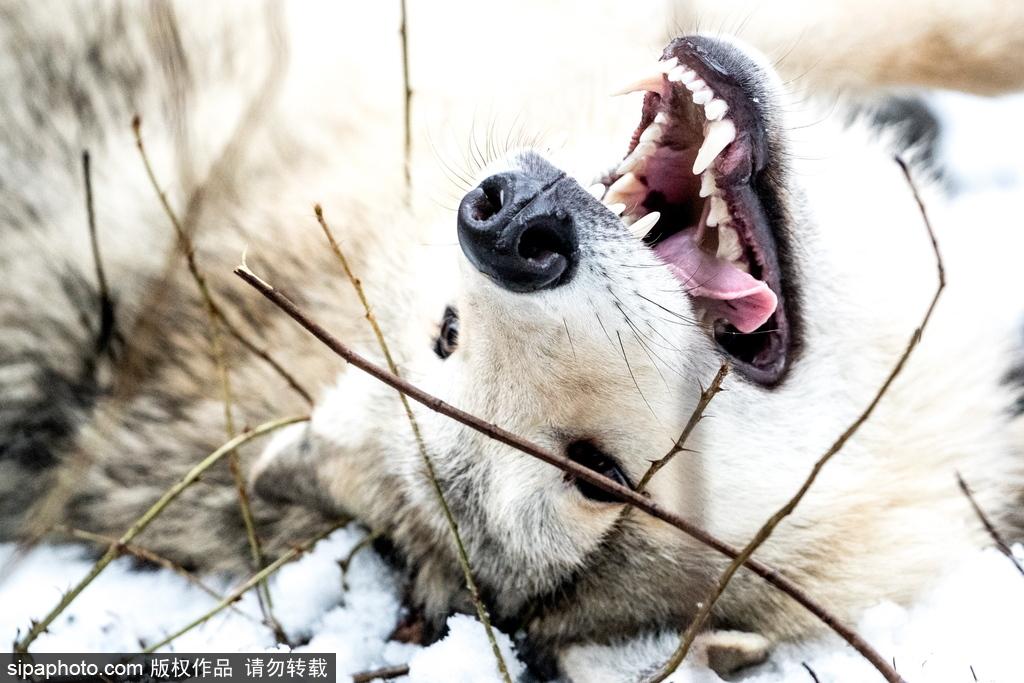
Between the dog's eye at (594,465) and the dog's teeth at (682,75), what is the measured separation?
85 centimetres

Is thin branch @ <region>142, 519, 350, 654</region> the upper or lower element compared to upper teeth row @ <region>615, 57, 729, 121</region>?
lower

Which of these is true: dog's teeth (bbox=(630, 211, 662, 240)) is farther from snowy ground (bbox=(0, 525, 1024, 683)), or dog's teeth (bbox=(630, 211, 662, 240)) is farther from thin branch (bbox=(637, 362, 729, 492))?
snowy ground (bbox=(0, 525, 1024, 683))

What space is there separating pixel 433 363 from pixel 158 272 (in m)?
1.27

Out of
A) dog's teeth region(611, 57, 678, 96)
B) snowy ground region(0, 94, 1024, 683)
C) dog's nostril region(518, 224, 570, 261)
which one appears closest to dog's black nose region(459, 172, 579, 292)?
dog's nostril region(518, 224, 570, 261)

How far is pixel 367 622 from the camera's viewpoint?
8.90 ft

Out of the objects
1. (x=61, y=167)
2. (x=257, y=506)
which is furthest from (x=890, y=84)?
(x=61, y=167)

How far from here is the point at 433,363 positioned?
2.46 metres

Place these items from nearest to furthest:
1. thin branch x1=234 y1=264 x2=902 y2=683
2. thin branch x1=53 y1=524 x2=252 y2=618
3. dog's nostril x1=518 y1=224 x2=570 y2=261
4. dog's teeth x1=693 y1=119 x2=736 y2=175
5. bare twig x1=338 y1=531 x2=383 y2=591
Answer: thin branch x1=234 y1=264 x2=902 y2=683
dog's nostril x1=518 y1=224 x2=570 y2=261
dog's teeth x1=693 y1=119 x2=736 y2=175
thin branch x1=53 y1=524 x2=252 y2=618
bare twig x1=338 y1=531 x2=383 y2=591

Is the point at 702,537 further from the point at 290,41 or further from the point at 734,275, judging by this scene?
the point at 290,41

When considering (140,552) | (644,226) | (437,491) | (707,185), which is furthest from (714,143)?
(140,552)

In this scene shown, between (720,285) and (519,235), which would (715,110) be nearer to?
(720,285)

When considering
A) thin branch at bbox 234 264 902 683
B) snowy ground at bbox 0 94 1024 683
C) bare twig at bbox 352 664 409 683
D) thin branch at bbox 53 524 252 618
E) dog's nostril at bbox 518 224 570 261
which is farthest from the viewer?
thin branch at bbox 53 524 252 618

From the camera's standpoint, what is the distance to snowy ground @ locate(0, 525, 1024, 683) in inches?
89.4

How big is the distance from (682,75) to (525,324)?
71 centimetres
